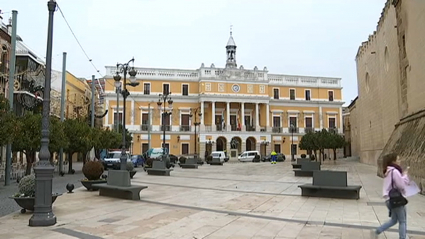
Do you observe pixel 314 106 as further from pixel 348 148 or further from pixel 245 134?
pixel 245 134

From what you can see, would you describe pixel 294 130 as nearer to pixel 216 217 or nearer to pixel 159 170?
pixel 159 170

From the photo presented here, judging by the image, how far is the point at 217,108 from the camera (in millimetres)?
56688

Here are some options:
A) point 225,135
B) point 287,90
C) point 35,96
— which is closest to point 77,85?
point 35,96

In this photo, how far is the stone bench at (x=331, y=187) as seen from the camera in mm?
11094

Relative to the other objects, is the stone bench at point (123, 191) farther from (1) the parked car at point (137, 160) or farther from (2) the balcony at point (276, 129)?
(2) the balcony at point (276, 129)

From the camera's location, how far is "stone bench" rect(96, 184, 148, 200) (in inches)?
442

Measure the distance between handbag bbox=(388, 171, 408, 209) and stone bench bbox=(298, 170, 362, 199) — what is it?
5.75m

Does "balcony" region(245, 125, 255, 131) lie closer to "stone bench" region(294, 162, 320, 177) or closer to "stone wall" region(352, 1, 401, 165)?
"stone wall" region(352, 1, 401, 165)

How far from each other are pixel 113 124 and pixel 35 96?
19519 mm

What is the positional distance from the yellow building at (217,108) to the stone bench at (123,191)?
39704 mm

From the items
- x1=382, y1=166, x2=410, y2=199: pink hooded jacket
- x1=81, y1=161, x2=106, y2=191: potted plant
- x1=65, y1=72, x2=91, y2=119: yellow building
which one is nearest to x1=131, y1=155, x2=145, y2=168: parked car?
x1=65, y1=72, x2=91, y2=119: yellow building

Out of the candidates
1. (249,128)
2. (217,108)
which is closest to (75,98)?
(217,108)

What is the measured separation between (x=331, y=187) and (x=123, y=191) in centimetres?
654

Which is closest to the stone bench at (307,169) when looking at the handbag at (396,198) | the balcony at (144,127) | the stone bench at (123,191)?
the stone bench at (123,191)
